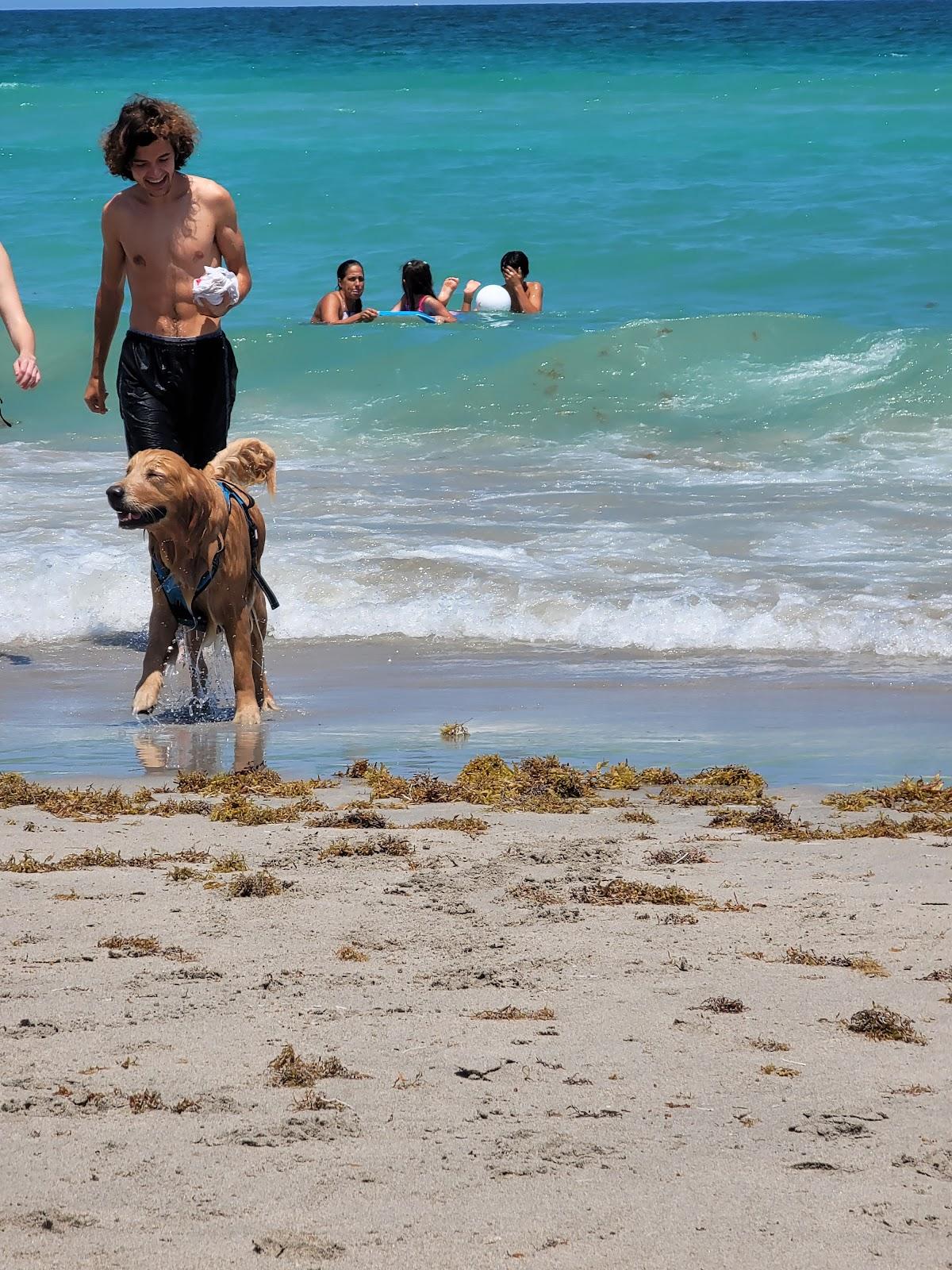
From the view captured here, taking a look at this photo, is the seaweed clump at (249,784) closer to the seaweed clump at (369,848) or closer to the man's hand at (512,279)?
the seaweed clump at (369,848)

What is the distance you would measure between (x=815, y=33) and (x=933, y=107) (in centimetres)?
2773

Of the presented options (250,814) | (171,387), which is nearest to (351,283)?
(171,387)

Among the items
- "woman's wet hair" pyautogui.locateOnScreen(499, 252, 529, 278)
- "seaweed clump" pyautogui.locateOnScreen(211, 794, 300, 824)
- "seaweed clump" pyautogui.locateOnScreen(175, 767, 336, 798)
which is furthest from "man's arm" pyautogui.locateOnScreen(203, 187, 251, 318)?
"woman's wet hair" pyautogui.locateOnScreen(499, 252, 529, 278)

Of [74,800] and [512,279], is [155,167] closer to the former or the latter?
[74,800]

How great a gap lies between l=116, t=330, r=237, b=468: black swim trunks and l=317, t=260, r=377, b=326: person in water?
8.96 m

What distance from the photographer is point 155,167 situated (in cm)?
610

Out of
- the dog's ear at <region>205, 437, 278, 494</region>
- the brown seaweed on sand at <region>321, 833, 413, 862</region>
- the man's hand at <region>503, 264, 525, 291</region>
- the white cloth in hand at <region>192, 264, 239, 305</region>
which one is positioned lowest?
the brown seaweed on sand at <region>321, 833, 413, 862</region>

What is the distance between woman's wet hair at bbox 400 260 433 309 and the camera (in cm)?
1586

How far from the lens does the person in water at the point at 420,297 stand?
15.7 metres

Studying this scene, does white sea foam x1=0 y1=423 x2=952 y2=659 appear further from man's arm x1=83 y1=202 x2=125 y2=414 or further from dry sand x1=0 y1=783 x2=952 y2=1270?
dry sand x1=0 y1=783 x2=952 y2=1270

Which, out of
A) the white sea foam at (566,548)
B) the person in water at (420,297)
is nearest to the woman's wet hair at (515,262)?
the person in water at (420,297)

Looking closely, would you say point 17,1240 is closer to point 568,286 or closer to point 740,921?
point 740,921

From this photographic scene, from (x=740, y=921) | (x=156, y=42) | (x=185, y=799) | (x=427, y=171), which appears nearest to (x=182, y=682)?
(x=185, y=799)

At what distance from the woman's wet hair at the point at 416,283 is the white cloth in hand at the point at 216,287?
9.78 meters
